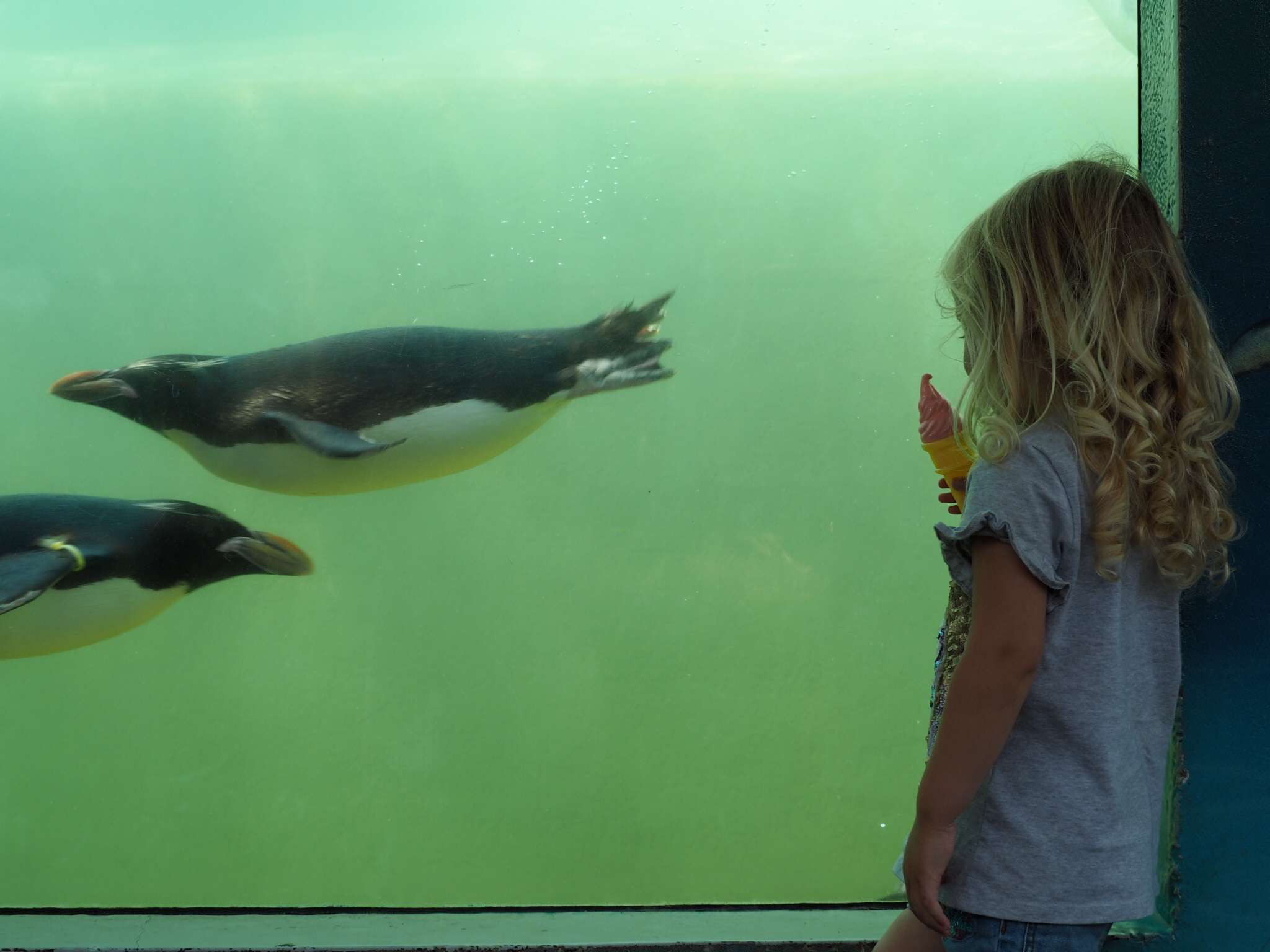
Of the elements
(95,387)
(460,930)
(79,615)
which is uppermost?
(95,387)

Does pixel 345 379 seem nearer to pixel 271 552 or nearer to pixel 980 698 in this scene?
pixel 271 552

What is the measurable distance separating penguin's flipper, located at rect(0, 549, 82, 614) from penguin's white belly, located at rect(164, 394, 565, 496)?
323 millimetres

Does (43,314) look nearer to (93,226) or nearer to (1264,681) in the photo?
(93,226)

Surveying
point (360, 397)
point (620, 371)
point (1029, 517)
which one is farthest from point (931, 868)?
point (620, 371)

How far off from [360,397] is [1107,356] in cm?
147

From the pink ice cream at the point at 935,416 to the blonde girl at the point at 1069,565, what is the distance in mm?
123

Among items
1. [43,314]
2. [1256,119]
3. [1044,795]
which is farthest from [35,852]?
[1256,119]

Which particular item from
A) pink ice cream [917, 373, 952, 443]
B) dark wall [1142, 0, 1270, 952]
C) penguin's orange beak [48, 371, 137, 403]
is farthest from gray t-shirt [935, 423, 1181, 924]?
penguin's orange beak [48, 371, 137, 403]

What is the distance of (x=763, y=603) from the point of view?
2162 millimetres

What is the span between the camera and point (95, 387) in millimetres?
1943

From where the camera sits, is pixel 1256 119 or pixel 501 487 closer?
pixel 1256 119

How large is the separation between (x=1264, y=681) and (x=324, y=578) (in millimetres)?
2025

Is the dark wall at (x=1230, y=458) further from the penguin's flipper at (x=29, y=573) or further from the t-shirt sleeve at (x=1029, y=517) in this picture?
the penguin's flipper at (x=29, y=573)

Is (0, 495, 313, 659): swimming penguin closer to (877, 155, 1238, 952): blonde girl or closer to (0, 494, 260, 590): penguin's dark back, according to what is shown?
(0, 494, 260, 590): penguin's dark back
